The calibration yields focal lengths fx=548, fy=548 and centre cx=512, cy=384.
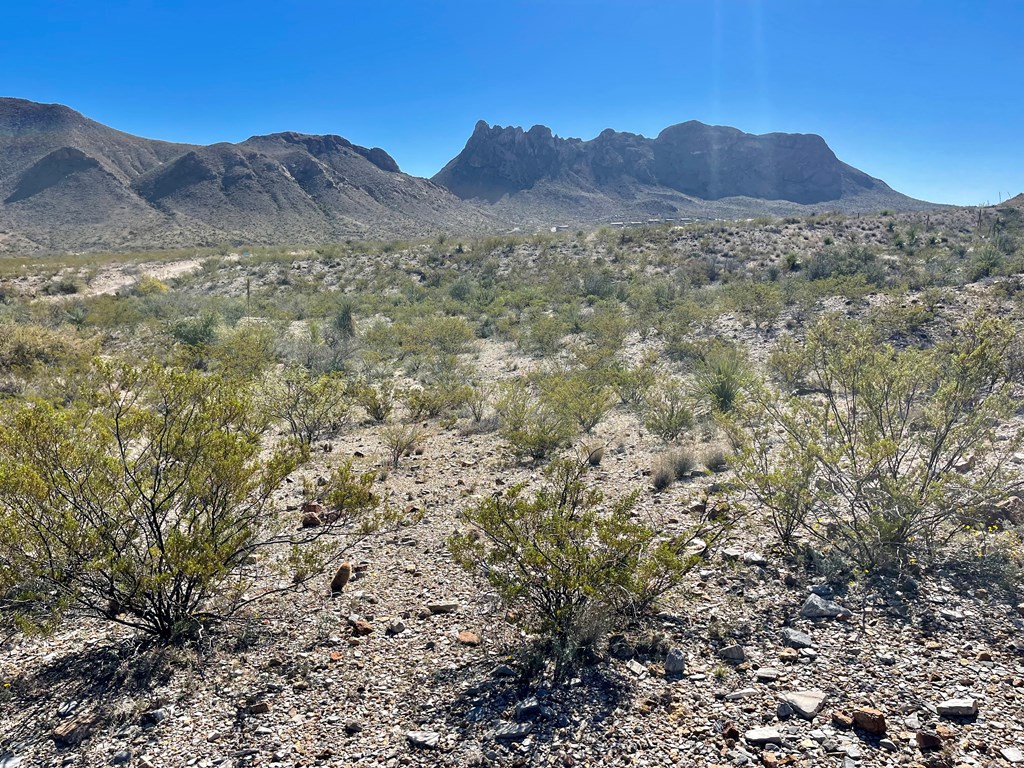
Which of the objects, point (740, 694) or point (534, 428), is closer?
point (740, 694)

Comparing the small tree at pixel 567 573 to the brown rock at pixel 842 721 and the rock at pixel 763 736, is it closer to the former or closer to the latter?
the rock at pixel 763 736

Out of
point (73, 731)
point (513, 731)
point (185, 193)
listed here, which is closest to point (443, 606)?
point (513, 731)

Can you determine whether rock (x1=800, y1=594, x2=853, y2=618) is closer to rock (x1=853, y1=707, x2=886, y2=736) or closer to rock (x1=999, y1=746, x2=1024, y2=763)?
rock (x1=853, y1=707, x2=886, y2=736)

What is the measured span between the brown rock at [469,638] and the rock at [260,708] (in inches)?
49.8

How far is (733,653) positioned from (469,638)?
1773mm

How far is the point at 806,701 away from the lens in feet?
10.1

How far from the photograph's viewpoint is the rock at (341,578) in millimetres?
4625

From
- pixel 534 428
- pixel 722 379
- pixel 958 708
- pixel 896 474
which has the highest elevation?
pixel 722 379

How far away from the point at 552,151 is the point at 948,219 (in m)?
97.0

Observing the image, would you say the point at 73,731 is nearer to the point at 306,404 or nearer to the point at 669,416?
the point at 306,404

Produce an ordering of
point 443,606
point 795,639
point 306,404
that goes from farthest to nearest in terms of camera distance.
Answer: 1. point 306,404
2. point 443,606
3. point 795,639

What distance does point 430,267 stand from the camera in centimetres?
2942

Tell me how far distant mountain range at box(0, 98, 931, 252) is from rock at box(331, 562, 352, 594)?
52.7 m

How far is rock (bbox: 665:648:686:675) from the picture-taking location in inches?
135
